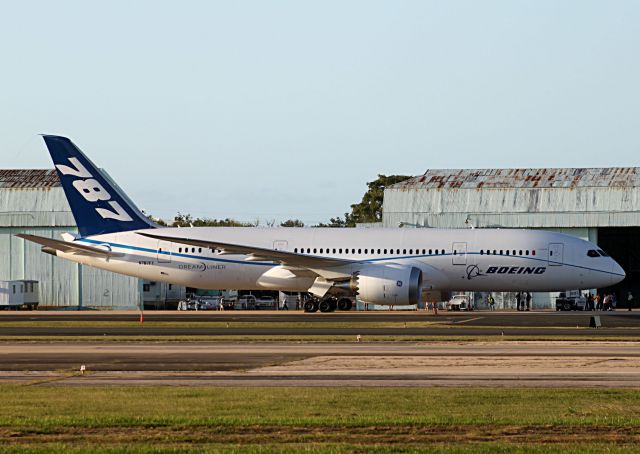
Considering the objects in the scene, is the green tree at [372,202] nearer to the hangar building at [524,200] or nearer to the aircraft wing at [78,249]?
the hangar building at [524,200]

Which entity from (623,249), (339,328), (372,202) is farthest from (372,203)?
(339,328)

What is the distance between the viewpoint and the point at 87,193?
183 ft

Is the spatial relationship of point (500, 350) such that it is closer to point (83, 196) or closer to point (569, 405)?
point (569, 405)

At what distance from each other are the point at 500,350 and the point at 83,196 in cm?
3288

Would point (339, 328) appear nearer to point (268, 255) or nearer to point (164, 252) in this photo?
point (268, 255)

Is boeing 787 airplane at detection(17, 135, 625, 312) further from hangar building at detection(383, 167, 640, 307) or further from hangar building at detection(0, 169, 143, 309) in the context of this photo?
hangar building at detection(383, 167, 640, 307)

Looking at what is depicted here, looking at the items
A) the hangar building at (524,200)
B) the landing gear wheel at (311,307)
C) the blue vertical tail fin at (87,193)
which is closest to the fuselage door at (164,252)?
the blue vertical tail fin at (87,193)

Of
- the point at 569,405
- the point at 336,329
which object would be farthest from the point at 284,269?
the point at 569,405

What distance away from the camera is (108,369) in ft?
76.4

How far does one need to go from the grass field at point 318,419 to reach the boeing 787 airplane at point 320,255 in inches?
1272

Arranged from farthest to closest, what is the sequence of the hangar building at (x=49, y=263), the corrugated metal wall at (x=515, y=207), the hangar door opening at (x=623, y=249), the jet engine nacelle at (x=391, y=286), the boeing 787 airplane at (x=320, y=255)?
the hangar door opening at (x=623, y=249), the hangar building at (x=49, y=263), the corrugated metal wall at (x=515, y=207), the boeing 787 airplane at (x=320, y=255), the jet engine nacelle at (x=391, y=286)

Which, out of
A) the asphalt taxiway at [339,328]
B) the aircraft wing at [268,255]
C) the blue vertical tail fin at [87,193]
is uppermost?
the blue vertical tail fin at [87,193]

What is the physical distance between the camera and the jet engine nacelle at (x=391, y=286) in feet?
165

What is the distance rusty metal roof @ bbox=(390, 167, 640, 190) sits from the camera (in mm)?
73250
